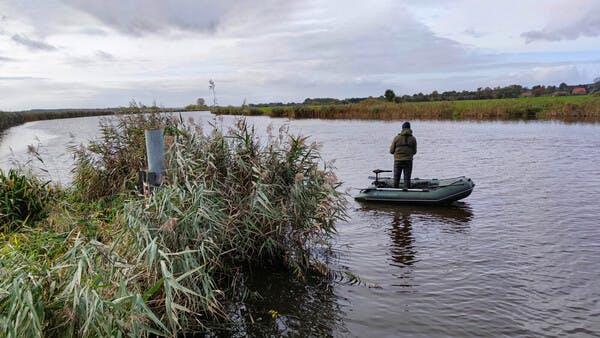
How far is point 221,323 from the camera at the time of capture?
546 cm

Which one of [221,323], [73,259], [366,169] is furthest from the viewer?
[366,169]

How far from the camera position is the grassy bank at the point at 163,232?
13.0ft

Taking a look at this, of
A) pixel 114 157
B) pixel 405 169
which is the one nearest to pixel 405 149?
pixel 405 169

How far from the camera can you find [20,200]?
772 cm

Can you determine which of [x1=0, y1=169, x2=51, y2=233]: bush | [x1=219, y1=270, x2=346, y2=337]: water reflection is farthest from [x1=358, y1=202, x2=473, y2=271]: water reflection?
[x1=0, y1=169, x2=51, y2=233]: bush

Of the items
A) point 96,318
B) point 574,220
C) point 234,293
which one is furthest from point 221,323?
point 574,220

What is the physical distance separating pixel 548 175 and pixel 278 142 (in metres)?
11.9

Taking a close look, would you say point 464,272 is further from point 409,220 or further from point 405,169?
point 405,169

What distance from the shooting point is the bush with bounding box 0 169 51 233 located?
7383 mm

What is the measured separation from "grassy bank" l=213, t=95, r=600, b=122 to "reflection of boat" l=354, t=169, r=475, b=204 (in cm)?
2224

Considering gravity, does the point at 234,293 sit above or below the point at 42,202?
below

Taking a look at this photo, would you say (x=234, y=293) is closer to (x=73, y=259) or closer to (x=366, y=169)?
(x=73, y=259)

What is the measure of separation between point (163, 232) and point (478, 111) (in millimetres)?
44501

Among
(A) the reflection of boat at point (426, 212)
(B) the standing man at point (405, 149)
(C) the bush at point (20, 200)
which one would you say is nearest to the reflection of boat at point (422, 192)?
(A) the reflection of boat at point (426, 212)
